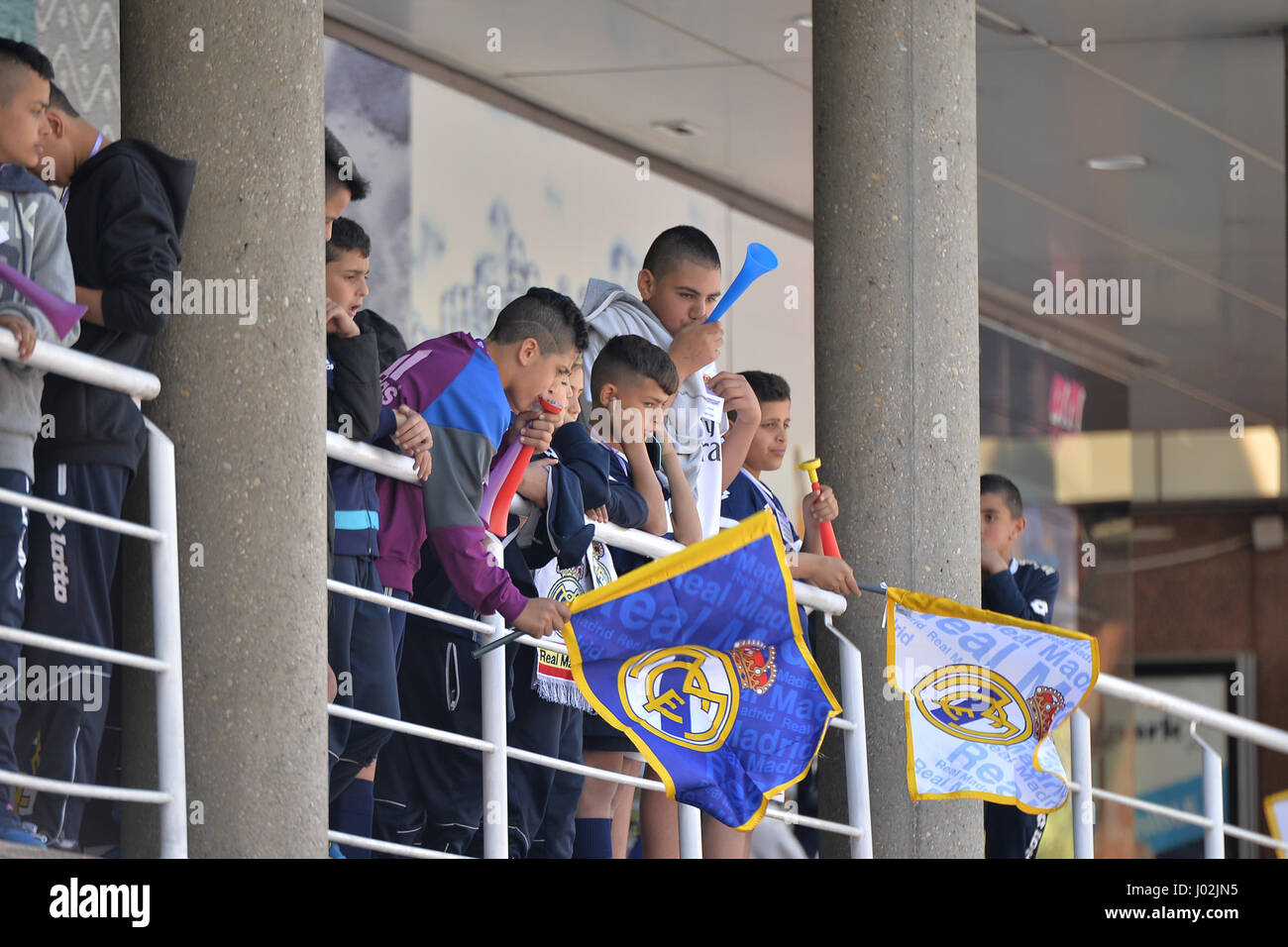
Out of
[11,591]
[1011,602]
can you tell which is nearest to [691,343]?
[1011,602]

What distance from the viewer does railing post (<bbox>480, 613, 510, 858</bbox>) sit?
153 inches

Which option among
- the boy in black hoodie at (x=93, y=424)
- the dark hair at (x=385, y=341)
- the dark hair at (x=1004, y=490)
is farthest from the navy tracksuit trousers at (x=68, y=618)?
the dark hair at (x=1004, y=490)

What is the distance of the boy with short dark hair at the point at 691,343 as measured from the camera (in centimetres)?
485

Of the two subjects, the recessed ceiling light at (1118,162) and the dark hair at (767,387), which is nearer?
the dark hair at (767,387)

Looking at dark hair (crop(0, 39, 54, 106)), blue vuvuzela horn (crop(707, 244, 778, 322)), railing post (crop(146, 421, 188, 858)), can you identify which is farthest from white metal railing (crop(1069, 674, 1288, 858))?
dark hair (crop(0, 39, 54, 106))

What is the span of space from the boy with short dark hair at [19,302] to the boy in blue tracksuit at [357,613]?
65cm

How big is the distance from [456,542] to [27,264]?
98 centimetres

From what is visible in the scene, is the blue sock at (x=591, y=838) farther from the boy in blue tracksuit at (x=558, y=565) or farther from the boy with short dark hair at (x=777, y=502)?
the boy with short dark hair at (x=777, y=502)

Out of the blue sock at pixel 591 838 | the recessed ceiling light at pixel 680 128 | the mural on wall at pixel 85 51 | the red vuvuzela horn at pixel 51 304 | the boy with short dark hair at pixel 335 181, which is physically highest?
the recessed ceiling light at pixel 680 128

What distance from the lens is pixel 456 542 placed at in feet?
12.6
